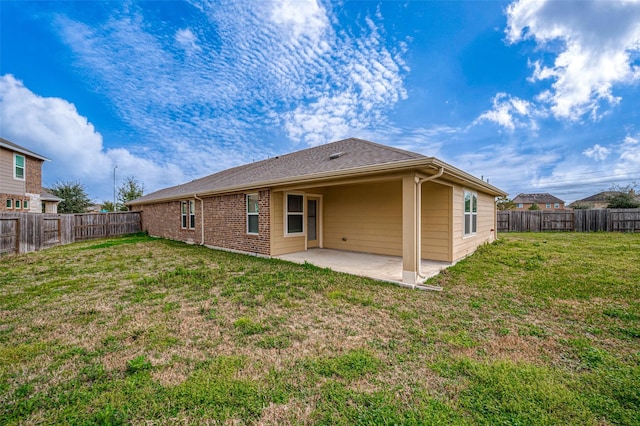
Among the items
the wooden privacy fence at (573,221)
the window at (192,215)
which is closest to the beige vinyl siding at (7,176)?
the window at (192,215)

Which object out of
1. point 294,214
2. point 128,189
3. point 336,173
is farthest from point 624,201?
point 128,189

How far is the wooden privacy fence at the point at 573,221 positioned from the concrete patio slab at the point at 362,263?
Answer: 1560 cm

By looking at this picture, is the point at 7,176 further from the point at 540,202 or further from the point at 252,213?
the point at 540,202

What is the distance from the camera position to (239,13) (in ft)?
28.5

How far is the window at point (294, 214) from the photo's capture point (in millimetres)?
8797

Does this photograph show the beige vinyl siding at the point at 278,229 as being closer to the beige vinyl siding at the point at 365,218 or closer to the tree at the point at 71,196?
the beige vinyl siding at the point at 365,218

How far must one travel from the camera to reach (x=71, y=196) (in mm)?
25406

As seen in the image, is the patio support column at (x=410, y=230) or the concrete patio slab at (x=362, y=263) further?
the concrete patio slab at (x=362, y=263)

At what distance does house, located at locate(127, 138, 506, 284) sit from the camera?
214 inches

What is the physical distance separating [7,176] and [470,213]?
74.7 feet

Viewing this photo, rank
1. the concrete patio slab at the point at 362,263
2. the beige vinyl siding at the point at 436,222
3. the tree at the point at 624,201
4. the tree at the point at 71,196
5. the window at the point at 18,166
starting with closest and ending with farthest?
the concrete patio slab at the point at 362,263 → the beige vinyl siding at the point at 436,222 → the window at the point at 18,166 → the tree at the point at 624,201 → the tree at the point at 71,196

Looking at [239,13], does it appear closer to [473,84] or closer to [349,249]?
[349,249]

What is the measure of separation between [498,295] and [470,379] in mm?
3035

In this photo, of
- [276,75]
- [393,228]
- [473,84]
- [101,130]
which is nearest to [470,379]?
[393,228]
